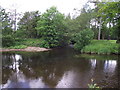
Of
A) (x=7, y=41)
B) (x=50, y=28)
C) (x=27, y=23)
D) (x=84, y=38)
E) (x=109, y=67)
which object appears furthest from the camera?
(x=27, y=23)

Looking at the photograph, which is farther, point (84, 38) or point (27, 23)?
point (27, 23)

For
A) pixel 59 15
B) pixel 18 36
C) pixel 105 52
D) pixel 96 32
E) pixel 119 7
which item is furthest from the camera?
pixel 96 32

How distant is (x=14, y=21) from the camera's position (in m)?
21.4

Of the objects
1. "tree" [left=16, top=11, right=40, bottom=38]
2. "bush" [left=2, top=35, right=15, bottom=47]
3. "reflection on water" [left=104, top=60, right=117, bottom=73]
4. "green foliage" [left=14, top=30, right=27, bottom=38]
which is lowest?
"reflection on water" [left=104, top=60, right=117, bottom=73]

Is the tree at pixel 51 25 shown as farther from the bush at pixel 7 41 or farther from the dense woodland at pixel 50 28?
the bush at pixel 7 41

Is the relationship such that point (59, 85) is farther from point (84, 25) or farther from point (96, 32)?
point (96, 32)

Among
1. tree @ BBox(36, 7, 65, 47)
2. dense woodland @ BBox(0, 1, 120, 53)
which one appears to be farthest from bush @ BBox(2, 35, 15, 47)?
tree @ BBox(36, 7, 65, 47)

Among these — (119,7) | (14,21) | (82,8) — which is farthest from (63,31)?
(119,7)

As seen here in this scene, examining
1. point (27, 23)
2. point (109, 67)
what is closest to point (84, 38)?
point (109, 67)

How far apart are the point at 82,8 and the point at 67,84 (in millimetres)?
20749

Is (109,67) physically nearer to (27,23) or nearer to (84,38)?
(84,38)

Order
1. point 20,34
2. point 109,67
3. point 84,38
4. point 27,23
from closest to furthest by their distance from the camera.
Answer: point 109,67 < point 84,38 < point 27,23 < point 20,34

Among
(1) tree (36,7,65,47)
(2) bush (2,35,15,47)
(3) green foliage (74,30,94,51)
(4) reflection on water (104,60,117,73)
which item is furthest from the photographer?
(1) tree (36,7,65,47)

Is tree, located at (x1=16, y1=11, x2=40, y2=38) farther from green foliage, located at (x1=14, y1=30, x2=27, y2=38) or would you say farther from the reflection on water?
the reflection on water
